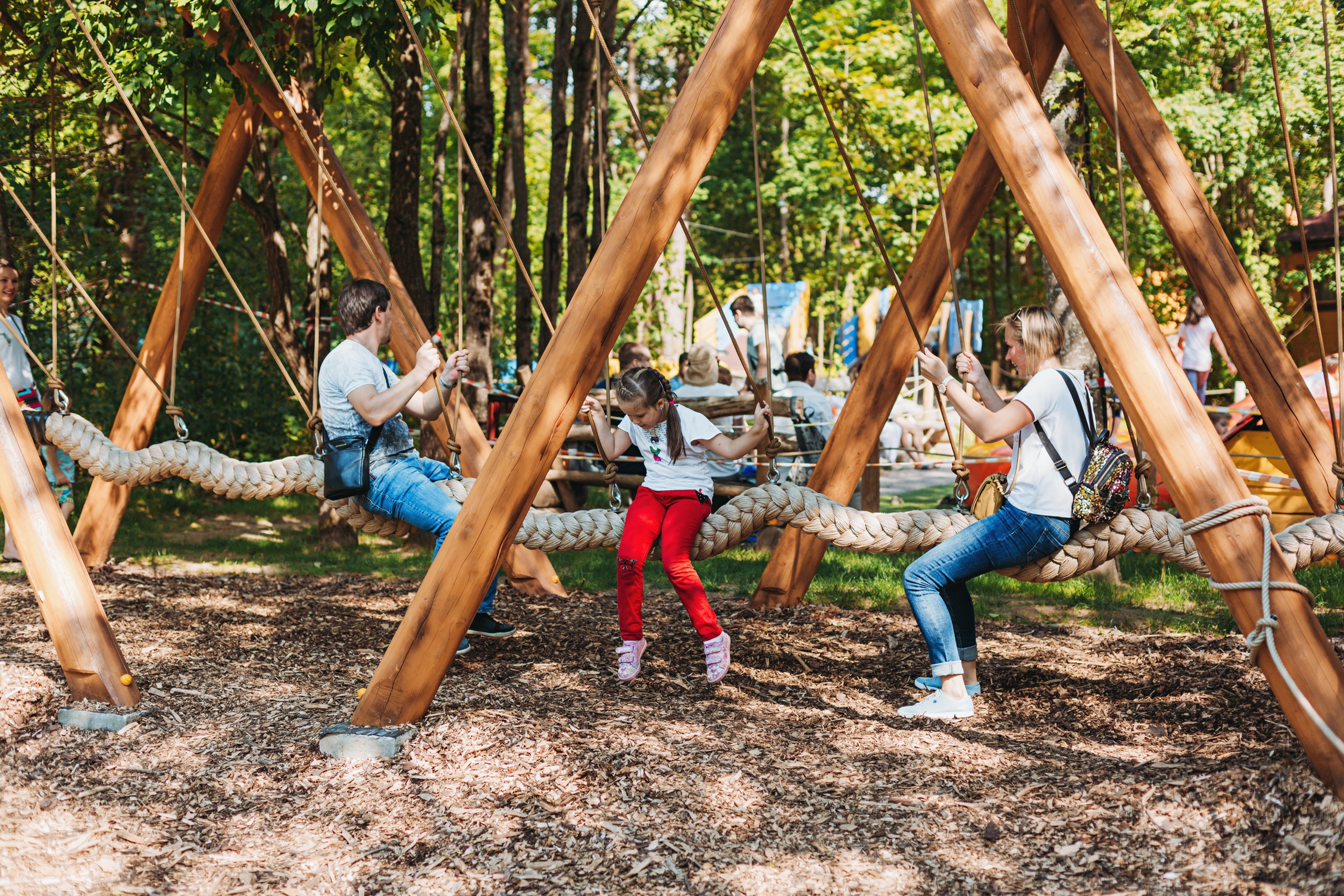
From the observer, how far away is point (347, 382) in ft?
13.1

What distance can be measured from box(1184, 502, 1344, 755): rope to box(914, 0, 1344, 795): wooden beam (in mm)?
18

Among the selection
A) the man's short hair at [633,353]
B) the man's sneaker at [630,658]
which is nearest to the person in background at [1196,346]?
the man's short hair at [633,353]

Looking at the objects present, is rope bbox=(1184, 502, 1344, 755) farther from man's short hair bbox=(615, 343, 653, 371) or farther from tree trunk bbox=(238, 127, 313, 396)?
tree trunk bbox=(238, 127, 313, 396)

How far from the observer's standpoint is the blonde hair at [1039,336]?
3590 millimetres

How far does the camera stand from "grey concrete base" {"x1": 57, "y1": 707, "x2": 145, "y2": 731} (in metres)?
3.68

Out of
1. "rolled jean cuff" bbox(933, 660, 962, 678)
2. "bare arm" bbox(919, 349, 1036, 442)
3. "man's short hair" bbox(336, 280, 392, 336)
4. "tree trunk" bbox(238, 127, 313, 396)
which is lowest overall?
"rolled jean cuff" bbox(933, 660, 962, 678)

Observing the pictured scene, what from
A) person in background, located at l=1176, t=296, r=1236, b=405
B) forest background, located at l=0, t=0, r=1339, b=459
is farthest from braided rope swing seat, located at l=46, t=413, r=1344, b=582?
person in background, located at l=1176, t=296, r=1236, b=405

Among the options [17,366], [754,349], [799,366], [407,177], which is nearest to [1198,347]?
[799,366]

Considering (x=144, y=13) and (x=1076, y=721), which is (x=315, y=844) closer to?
(x=1076, y=721)

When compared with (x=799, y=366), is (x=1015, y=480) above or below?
below

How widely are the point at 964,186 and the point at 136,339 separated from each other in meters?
7.79

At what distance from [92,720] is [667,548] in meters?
2.02

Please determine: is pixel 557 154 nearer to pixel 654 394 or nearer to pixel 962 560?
pixel 654 394

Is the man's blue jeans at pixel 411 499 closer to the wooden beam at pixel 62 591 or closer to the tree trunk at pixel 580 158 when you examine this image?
the wooden beam at pixel 62 591
